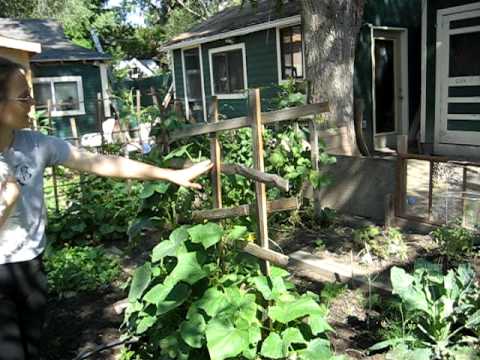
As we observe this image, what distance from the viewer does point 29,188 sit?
78.3 inches

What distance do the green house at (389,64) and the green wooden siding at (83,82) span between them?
2896mm

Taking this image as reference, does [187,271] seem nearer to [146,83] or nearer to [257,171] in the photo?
[257,171]

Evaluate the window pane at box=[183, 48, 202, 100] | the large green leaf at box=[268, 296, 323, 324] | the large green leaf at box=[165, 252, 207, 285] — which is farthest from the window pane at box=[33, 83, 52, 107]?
the large green leaf at box=[268, 296, 323, 324]

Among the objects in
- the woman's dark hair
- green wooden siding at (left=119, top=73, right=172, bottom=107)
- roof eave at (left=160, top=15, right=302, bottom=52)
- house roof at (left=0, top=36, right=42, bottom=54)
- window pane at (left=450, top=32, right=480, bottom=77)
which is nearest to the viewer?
the woman's dark hair

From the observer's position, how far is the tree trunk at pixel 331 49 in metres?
6.41

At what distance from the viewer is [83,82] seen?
15453mm

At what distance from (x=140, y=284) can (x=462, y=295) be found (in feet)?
5.47

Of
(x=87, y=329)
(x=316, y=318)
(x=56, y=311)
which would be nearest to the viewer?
(x=316, y=318)

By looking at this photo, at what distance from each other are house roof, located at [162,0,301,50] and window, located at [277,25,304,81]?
15.8 inches

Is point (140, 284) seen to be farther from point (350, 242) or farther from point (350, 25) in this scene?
point (350, 25)

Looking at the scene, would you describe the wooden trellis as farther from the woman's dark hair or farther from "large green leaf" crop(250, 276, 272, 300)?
the woman's dark hair

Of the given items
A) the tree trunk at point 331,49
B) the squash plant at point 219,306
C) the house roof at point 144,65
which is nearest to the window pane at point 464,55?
the tree trunk at point 331,49

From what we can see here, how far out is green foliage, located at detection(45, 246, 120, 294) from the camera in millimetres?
3990

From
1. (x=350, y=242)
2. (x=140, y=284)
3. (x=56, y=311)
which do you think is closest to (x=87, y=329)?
(x=56, y=311)
